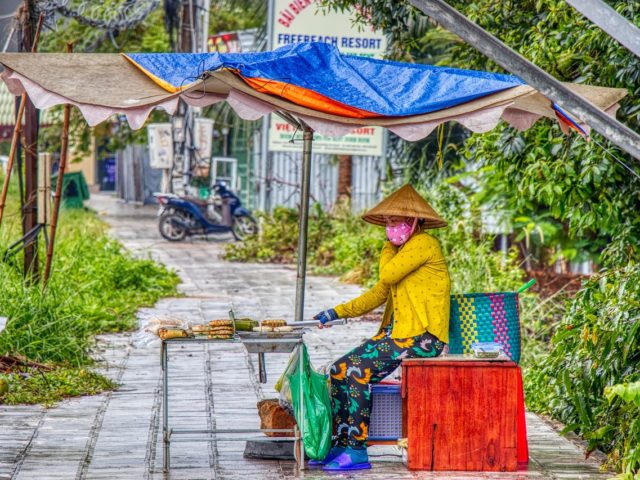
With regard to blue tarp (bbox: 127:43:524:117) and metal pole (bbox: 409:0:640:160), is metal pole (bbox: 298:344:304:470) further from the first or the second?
metal pole (bbox: 409:0:640:160)

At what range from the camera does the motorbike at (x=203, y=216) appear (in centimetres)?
2091

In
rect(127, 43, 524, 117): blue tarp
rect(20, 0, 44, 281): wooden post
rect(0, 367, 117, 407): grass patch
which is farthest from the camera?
rect(20, 0, 44, 281): wooden post

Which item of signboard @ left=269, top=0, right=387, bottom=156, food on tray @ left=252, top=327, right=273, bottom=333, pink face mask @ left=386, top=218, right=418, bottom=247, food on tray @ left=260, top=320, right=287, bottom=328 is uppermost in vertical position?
signboard @ left=269, top=0, right=387, bottom=156

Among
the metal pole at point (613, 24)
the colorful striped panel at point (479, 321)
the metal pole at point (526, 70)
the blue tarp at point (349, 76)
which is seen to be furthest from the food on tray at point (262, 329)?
the metal pole at point (613, 24)

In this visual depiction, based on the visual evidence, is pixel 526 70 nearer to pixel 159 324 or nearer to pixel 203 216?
pixel 159 324

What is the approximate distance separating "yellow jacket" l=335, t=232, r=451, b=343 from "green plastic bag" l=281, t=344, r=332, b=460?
1.32 feet

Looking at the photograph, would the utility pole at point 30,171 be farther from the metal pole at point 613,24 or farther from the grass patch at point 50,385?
the metal pole at point 613,24

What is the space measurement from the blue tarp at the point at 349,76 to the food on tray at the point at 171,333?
4.51 feet

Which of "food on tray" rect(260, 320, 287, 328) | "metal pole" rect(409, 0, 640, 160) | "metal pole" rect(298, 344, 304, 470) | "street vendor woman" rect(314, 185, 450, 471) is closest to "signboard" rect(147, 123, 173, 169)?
"street vendor woman" rect(314, 185, 450, 471)

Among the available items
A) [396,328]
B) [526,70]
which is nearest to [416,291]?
[396,328]

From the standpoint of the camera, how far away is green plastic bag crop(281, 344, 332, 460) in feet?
20.9

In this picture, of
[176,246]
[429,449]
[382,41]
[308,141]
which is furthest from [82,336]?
[176,246]

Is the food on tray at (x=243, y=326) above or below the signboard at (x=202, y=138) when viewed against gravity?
below

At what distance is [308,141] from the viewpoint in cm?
703
